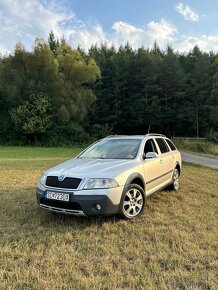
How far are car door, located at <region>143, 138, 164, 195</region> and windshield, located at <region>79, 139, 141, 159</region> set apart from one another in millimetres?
287

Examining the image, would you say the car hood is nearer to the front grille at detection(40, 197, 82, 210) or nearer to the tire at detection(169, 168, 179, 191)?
the front grille at detection(40, 197, 82, 210)

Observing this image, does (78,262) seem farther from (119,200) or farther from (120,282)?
(119,200)

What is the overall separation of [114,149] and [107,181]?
165cm

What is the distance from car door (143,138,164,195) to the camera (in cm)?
606

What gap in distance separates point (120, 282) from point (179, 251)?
45.2 inches

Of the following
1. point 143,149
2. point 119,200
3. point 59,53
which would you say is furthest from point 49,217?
point 59,53

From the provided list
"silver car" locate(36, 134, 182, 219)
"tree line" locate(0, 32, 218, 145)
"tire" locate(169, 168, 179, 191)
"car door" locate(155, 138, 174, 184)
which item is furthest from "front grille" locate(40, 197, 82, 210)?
"tree line" locate(0, 32, 218, 145)

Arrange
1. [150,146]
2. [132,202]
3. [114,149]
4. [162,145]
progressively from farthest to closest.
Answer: [162,145]
[150,146]
[114,149]
[132,202]

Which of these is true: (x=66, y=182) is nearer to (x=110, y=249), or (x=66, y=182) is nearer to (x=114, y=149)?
(x=110, y=249)

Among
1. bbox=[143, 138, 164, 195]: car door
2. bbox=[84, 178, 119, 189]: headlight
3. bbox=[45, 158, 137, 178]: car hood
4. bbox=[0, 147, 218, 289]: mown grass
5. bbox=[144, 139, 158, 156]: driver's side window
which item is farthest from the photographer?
bbox=[144, 139, 158, 156]: driver's side window

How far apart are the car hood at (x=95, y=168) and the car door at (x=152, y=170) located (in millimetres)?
449

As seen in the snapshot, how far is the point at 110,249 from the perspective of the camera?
13.6ft

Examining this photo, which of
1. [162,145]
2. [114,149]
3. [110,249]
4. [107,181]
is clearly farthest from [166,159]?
[110,249]

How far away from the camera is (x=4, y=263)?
3.73 metres
